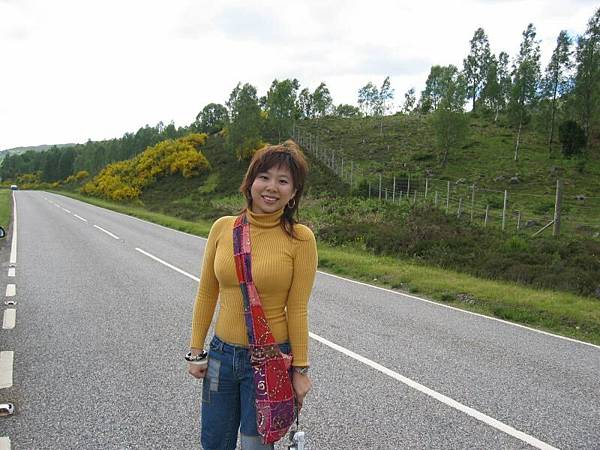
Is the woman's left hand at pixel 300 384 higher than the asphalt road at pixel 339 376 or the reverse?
higher

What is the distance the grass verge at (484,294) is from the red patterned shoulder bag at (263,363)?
22.6 feet

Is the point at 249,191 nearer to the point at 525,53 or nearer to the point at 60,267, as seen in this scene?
the point at 60,267

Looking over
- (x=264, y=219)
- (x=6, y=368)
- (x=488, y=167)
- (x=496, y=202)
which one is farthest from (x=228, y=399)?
(x=488, y=167)

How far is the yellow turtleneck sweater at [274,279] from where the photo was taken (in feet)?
7.52

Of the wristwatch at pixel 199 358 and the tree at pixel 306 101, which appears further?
the tree at pixel 306 101

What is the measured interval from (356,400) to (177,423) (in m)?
1.64

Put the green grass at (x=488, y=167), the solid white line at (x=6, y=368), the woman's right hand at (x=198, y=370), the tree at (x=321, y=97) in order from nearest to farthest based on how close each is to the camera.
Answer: the woman's right hand at (x=198, y=370) < the solid white line at (x=6, y=368) < the green grass at (x=488, y=167) < the tree at (x=321, y=97)

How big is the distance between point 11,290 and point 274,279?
8.49 meters

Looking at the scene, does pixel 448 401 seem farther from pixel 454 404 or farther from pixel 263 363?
pixel 263 363

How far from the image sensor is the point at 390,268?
40.5 ft

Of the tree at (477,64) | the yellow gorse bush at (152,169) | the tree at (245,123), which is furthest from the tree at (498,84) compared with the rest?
the yellow gorse bush at (152,169)

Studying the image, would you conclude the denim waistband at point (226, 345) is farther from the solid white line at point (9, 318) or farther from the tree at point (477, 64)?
the tree at point (477, 64)

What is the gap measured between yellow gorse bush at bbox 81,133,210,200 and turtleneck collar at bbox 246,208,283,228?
4664cm

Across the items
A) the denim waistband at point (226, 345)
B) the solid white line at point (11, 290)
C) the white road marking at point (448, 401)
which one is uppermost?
the denim waistband at point (226, 345)
